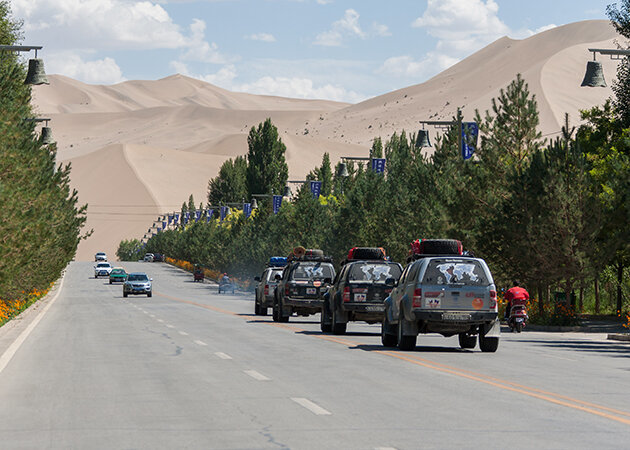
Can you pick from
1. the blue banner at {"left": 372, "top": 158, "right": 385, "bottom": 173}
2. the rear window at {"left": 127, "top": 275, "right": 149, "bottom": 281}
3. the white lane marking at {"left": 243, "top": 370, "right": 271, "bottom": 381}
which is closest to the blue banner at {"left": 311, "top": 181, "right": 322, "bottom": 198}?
the rear window at {"left": 127, "top": 275, "right": 149, "bottom": 281}

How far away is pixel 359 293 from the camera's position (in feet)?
98.5

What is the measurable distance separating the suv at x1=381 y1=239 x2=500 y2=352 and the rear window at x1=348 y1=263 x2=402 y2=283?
6.07m

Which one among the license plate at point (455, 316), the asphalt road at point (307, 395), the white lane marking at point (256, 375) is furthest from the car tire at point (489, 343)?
the white lane marking at point (256, 375)

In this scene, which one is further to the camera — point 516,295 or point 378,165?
point 378,165

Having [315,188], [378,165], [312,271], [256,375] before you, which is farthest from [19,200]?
[315,188]

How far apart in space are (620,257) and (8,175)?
72.2 ft

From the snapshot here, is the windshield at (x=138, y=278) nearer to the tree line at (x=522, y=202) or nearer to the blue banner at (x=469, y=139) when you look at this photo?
the tree line at (x=522, y=202)

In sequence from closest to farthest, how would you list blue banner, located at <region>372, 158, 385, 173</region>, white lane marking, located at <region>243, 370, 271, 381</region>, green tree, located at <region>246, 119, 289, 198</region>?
white lane marking, located at <region>243, 370, 271, 381</region>
blue banner, located at <region>372, 158, 385, 173</region>
green tree, located at <region>246, 119, 289, 198</region>

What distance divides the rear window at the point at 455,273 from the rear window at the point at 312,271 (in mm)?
14264

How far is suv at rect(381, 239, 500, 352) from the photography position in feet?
76.5

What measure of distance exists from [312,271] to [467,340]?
1326 centimetres

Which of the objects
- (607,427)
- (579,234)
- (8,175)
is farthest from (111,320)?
(607,427)

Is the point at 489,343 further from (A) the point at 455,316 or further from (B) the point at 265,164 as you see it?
(B) the point at 265,164

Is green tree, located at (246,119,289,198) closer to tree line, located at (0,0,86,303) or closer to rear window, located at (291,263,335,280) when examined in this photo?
tree line, located at (0,0,86,303)
